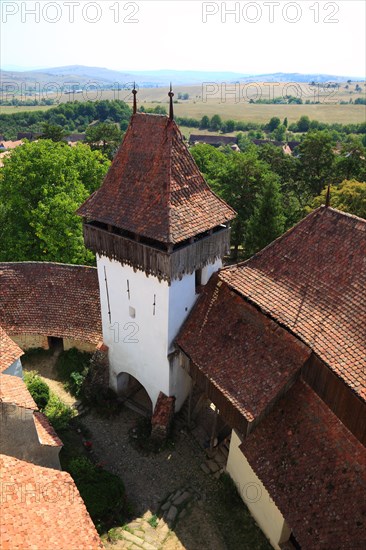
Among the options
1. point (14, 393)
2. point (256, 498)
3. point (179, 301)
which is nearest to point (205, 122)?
point (179, 301)

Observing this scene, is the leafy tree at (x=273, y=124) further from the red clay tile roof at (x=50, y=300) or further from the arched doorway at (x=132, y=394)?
the arched doorway at (x=132, y=394)

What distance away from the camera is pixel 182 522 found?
1662 centimetres

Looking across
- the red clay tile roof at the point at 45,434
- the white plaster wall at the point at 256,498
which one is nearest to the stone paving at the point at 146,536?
the white plaster wall at the point at 256,498

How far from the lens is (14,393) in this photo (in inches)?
633

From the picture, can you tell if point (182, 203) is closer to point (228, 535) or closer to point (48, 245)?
point (228, 535)

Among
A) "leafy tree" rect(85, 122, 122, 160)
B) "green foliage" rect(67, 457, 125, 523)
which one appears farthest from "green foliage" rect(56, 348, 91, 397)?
"leafy tree" rect(85, 122, 122, 160)

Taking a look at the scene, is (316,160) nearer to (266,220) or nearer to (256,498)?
(266,220)

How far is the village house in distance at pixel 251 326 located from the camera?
1393 centimetres

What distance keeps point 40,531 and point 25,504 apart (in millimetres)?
1011

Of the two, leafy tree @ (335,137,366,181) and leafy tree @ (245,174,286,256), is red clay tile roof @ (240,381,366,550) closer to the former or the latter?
leafy tree @ (245,174,286,256)

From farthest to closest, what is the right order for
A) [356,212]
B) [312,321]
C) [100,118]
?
[100,118]
[356,212]
[312,321]

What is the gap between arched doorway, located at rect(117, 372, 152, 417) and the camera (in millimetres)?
21913

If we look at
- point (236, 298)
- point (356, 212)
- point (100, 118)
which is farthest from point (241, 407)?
point (100, 118)

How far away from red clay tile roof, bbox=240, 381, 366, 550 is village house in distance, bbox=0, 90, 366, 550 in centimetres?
4
